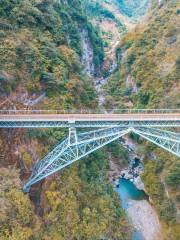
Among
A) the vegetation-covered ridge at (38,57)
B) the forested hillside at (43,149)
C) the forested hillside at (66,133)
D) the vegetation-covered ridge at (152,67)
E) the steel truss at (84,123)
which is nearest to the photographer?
the forested hillside at (43,149)

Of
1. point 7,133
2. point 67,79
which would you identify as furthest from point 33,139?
point 67,79

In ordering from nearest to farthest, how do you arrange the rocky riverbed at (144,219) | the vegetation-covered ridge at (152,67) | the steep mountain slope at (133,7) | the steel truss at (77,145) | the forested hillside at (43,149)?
the forested hillside at (43,149)
the steel truss at (77,145)
the rocky riverbed at (144,219)
the vegetation-covered ridge at (152,67)
the steep mountain slope at (133,7)

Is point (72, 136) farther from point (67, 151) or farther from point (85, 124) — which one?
point (85, 124)

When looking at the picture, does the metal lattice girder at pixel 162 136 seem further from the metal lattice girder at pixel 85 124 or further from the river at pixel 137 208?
the river at pixel 137 208

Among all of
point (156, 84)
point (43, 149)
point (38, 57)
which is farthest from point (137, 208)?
point (156, 84)

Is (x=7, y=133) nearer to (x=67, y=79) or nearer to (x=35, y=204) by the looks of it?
(x=35, y=204)

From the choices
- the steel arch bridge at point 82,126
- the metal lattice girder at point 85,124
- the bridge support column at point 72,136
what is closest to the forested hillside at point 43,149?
the steel arch bridge at point 82,126

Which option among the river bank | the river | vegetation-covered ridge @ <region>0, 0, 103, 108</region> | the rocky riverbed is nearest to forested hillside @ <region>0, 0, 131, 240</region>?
vegetation-covered ridge @ <region>0, 0, 103, 108</region>
